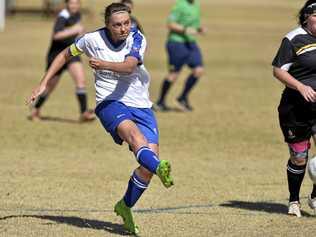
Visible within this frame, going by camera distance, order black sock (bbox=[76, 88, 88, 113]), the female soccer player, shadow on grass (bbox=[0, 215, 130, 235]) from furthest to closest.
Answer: black sock (bbox=[76, 88, 88, 113]), shadow on grass (bbox=[0, 215, 130, 235]), the female soccer player

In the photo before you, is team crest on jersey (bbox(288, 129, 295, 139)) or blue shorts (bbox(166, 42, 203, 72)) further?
blue shorts (bbox(166, 42, 203, 72))

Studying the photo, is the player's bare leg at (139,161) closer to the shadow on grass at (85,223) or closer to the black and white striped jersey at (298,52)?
the shadow on grass at (85,223)

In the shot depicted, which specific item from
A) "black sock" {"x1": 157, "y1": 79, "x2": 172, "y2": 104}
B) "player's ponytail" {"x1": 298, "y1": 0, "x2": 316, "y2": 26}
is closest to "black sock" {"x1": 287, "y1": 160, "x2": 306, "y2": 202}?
"player's ponytail" {"x1": 298, "y1": 0, "x2": 316, "y2": 26}

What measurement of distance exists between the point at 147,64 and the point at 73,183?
1607 cm

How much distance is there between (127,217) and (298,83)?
186 centimetres

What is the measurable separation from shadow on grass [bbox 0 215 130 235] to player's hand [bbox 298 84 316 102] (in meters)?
1.88

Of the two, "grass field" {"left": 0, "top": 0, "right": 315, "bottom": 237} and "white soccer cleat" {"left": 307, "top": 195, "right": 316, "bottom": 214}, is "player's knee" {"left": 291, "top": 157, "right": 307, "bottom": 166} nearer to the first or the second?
"white soccer cleat" {"left": 307, "top": 195, "right": 316, "bottom": 214}

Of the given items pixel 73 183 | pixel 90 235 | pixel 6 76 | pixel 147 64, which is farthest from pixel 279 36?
pixel 90 235

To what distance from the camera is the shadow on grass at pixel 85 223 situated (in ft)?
27.7

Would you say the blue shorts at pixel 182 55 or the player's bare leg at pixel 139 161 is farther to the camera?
the blue shorts at pixel 182 55

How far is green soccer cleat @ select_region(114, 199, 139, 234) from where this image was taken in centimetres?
821

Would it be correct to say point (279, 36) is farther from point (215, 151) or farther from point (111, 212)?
point (111, 212)

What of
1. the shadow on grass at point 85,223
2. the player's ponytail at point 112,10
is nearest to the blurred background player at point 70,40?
the shadow on grass at point 85,223

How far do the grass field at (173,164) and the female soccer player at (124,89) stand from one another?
48 centimetres
